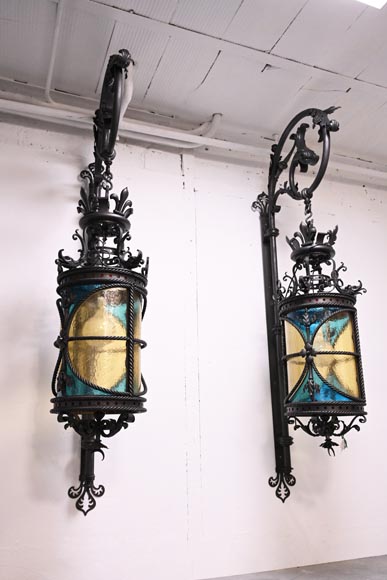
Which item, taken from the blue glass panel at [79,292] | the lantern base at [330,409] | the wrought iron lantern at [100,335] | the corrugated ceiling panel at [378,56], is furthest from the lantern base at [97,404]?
the corrugated ceiling panel at [378,56]

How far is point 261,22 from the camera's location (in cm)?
131

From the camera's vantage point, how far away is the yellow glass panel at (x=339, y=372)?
127cm

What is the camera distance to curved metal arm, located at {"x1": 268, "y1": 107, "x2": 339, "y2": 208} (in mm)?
1421

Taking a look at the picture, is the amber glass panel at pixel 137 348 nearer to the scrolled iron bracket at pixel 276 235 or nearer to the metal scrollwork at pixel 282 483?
the scrolled iron bracket at pixel 276 235

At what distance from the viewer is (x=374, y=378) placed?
66.4 inches

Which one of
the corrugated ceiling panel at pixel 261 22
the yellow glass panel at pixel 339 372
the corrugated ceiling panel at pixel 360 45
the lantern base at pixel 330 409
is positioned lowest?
the lantern base at pixel 330 409

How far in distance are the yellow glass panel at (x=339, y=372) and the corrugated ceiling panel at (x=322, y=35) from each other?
0.84 meters

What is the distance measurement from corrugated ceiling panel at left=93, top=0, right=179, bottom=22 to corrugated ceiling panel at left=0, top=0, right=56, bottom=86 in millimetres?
157

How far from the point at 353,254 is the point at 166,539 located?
1126mm

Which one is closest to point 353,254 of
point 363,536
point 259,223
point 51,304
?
point 259,223

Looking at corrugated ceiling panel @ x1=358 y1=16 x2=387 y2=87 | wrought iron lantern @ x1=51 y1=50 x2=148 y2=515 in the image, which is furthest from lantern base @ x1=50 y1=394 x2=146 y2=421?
corrugated ceiling panel @ x1=358 y1=16 x2=387 y2=87

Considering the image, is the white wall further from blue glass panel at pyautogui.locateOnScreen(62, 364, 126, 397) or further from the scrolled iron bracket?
blue glass panel at pyautogui.locateOnScreen(62, 364, 126, 397)

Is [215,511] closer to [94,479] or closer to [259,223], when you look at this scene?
[94,479]

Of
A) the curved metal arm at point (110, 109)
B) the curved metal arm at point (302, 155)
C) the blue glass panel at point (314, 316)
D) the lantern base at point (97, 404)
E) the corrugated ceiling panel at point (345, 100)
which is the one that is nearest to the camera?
the lantern base at point (97, 404)
